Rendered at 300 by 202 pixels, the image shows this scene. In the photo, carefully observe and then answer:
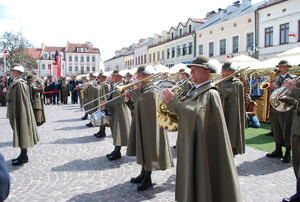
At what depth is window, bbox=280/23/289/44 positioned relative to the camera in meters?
24.6

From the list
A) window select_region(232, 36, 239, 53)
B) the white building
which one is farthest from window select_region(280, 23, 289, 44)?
window select_region(232, 36, 239, 53)

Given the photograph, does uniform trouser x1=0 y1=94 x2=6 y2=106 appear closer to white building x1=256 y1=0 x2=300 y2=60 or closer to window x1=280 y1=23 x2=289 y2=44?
white building x1=256 y1=0 x2=300 y2=60

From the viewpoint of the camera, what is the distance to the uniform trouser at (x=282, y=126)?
5.97 m

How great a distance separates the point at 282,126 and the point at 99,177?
4.28m

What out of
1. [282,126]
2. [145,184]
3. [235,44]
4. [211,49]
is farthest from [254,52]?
[145,184]

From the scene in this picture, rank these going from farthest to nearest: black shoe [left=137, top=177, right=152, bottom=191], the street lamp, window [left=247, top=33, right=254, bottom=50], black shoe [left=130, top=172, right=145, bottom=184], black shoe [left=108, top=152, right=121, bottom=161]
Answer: window [left=247, top=33, right=254, bottom=50] → the street lamp → black shoe [left=108, top=152, right=121, bottom=161] → black shoe [left=130, top=172, right=145, bottom=184] → black shoe [left=137, top=177, right=152, bottom=191]

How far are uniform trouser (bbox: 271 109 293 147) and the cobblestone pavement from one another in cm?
53

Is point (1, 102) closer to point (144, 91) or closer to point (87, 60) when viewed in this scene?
point (144, 91)

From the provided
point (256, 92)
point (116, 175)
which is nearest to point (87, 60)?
point (256, 92)

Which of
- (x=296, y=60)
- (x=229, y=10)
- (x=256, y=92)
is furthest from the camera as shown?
(x=229, y=10)

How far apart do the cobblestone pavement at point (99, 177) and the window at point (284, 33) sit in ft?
68.2

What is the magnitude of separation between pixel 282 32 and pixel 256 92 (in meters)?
15.3

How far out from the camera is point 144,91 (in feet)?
16.3

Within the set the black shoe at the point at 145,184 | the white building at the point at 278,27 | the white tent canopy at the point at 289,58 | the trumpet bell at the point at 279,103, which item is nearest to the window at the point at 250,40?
the white building at the point at 278,27
